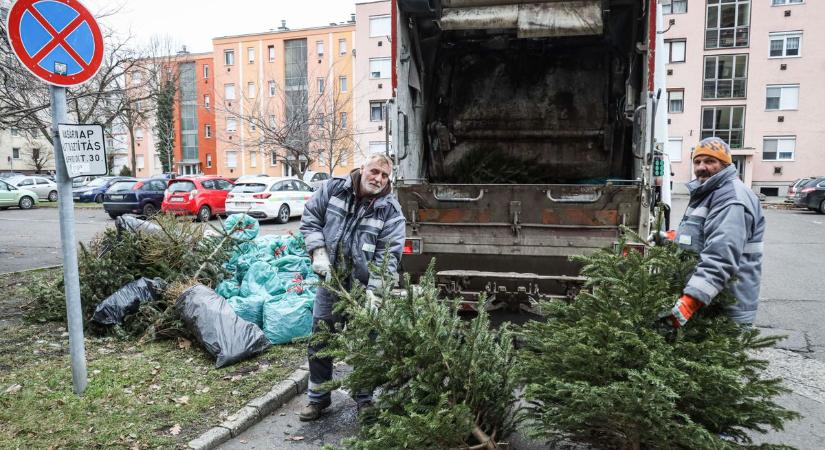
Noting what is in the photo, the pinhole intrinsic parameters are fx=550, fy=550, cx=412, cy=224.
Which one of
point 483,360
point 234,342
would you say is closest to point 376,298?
point 483,360

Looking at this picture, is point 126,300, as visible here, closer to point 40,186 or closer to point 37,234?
point 37,234

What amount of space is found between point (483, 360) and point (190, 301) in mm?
3018

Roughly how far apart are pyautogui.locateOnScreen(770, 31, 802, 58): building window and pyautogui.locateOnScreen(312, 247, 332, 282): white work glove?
35895mm

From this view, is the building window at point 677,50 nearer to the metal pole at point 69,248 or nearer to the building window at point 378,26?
the building window at point 378,26

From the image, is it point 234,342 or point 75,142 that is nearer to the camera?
point 75,142

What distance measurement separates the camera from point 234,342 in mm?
4438

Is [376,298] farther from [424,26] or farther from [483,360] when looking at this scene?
[424,26]

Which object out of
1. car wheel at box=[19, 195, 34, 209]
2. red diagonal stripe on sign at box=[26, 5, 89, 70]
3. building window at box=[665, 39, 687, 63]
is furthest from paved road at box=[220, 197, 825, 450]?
building window at box=[665, 39, 687, 63]

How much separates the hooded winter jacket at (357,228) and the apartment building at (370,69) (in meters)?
34.4

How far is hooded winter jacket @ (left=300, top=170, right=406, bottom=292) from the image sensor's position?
351 centimetres

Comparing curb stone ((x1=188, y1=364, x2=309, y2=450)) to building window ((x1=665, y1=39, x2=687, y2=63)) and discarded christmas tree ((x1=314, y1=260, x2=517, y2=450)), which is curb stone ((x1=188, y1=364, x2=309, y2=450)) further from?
building window ((x1=665, y1=39, x2=687, y2=63))

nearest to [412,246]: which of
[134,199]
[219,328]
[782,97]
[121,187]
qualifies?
[219,328]

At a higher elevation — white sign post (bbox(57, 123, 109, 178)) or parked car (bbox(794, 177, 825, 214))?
white sign post (bbox(57, 123, 109, 178))

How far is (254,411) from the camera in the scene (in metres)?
3.61
